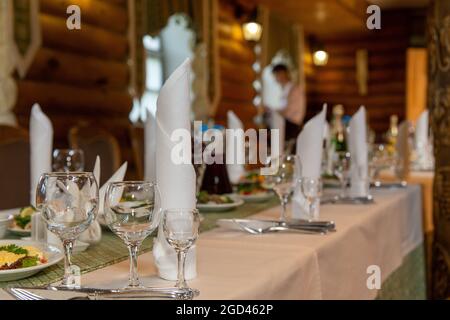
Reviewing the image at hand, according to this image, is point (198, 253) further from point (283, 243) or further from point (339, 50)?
point (339, 50)

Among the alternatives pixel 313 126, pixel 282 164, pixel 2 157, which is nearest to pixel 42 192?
pixel 282 164

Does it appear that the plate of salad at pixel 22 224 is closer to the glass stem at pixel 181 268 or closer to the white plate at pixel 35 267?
the white plate at pixel 35 267

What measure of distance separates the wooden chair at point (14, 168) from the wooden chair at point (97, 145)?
0.51m

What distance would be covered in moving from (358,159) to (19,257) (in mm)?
1407

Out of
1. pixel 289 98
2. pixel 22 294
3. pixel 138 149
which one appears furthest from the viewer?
pixel 289 98

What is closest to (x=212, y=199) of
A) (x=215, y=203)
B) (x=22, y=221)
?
(x=215, y=203)

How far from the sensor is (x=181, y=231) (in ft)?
3.26

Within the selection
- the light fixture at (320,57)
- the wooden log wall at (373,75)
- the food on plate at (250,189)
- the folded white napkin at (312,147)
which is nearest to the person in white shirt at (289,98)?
the wooden log wall at (373,75)

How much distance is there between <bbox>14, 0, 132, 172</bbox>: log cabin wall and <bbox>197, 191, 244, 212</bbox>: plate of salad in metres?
2.20

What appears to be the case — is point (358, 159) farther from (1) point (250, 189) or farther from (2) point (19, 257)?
(2) point (19, 257)

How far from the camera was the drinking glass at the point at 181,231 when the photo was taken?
3.25 ft

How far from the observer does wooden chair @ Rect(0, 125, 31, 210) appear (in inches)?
101

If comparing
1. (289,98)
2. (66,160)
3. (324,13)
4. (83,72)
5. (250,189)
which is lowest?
(250,189)
